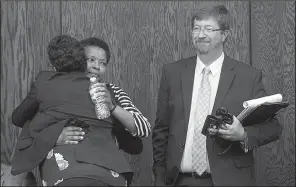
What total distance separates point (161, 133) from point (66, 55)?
0.84 meters

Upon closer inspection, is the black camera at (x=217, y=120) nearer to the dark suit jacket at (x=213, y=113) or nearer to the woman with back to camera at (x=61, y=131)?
the dark suit jacket at (x=213, y=113)

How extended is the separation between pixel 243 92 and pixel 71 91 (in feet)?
3.41

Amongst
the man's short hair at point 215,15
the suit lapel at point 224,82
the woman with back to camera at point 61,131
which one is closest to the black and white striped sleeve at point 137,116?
the woman with back to camera at point 61,131

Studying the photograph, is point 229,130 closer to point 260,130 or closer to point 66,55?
point 260,130

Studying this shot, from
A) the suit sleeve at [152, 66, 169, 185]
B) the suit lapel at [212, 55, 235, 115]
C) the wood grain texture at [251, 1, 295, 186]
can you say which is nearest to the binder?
the suit lapel at [212, 55, 235, 115]

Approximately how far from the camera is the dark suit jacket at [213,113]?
4000mm

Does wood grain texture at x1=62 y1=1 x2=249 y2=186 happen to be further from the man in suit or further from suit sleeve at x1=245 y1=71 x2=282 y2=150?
suit sleeve at x1=245 y1=71 x2=282 y2=150

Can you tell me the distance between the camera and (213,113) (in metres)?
4.06

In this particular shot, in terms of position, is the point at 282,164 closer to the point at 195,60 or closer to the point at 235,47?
the point at 235,47

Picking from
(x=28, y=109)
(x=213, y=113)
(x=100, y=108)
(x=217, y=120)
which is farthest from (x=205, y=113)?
(x=28, y=109)

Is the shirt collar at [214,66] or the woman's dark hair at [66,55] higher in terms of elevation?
the woman's dark hair at [66,55]

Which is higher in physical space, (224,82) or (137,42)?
(137,42)

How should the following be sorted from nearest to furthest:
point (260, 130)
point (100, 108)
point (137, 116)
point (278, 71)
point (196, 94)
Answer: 1. point (100, 108)
2. point (137, 116)
3. point (260, 130)
4. point (196, 94)
5. point (278, 71)

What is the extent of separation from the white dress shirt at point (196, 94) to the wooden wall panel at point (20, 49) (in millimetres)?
1501
